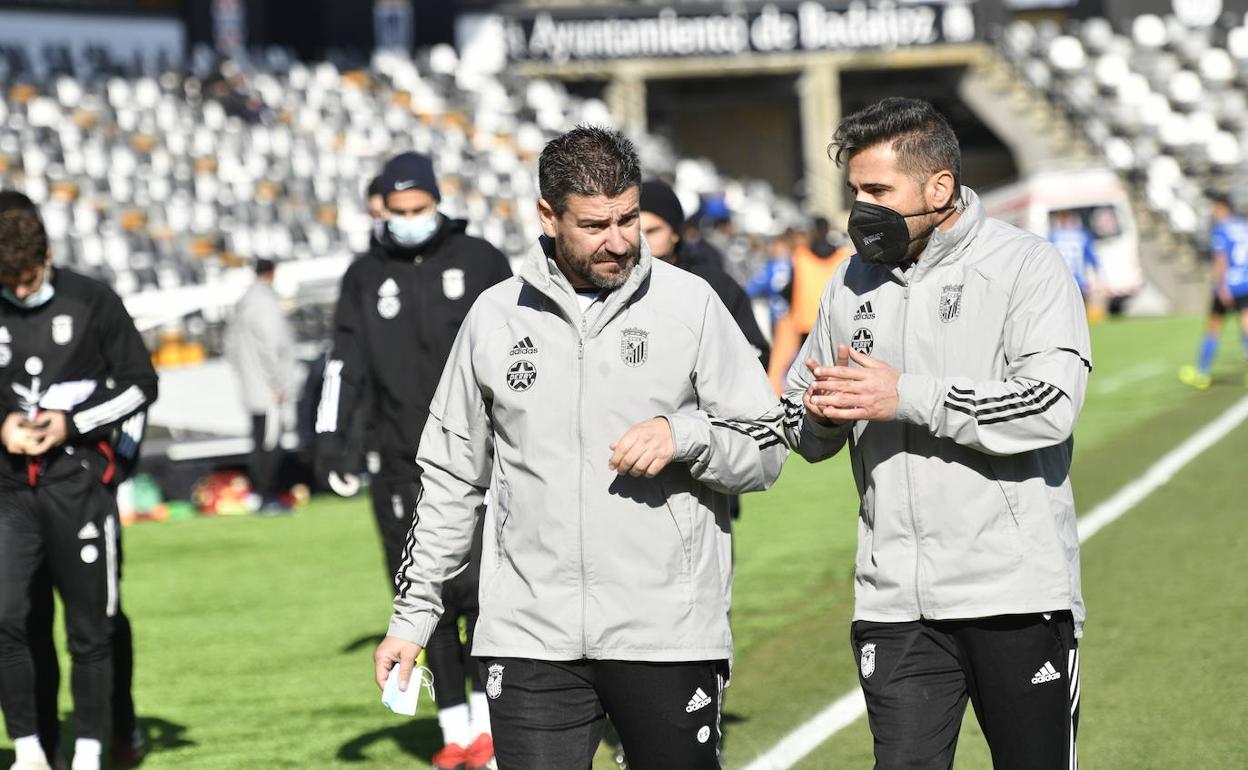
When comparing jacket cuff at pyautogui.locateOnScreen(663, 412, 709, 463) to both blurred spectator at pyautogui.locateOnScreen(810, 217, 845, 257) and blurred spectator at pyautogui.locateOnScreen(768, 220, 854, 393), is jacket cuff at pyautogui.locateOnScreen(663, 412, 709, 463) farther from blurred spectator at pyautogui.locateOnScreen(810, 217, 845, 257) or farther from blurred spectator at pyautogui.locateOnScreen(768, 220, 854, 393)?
blurred spectator at pyautogui.locateOnScreen(810, 217, 845, 257)

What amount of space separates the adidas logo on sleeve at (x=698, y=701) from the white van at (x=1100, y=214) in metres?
28.2

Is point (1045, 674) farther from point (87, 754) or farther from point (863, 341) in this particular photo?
point (87, 754)

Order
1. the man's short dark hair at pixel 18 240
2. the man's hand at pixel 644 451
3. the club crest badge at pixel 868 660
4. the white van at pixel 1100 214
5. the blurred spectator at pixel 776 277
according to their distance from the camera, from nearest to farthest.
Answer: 1. the man's hand at pixel 644 451
2. the club crest badge at pixel 868 660
3. the man's short dark hair at pixel 18 240
4. the blurred spectator at pixel 776 277
5. the white van at pixel 1100 214

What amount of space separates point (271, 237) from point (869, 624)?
2215 cm

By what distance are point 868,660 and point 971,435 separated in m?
0.62

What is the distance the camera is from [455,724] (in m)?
6.52

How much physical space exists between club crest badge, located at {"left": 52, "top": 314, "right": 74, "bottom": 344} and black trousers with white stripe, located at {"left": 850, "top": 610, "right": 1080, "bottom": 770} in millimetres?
3386

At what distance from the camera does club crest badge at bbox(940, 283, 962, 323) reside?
401 centimetres

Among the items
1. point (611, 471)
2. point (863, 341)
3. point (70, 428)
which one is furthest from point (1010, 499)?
point (70, 428)

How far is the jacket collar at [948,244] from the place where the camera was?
13.3 feet

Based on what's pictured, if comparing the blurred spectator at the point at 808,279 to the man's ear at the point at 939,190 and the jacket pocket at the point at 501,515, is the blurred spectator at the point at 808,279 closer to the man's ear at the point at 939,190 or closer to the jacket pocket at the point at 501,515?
the man's ear at the point at 939,190

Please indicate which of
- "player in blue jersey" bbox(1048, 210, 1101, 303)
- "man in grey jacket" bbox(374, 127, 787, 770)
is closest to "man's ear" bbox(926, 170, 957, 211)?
"man in grey jacket" bbox(374, 127, 787, 770)

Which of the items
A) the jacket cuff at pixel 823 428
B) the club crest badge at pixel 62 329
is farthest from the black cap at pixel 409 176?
the jacket cuff at pixel 823 428

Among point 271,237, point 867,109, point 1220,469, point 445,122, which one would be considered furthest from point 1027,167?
point 867,109
